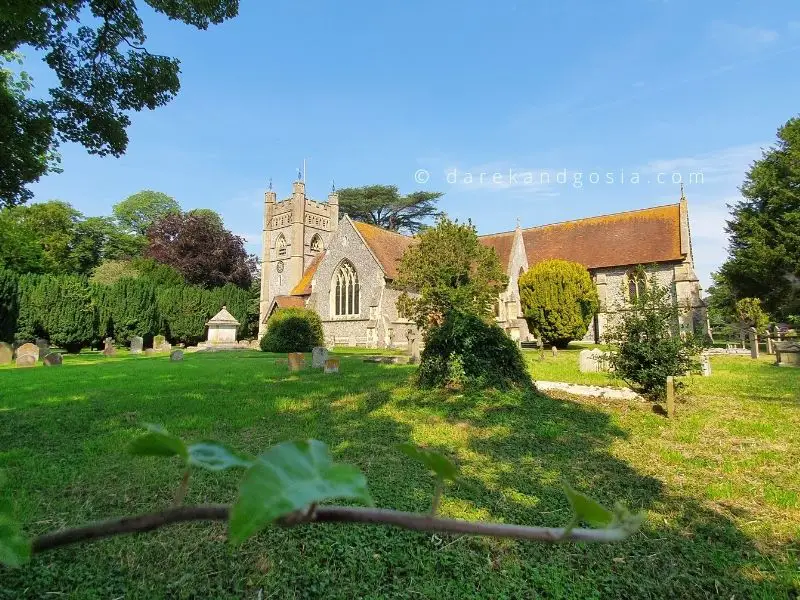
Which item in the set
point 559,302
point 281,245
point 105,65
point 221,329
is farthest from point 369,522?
point 281,245

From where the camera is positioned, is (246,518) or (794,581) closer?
(246,518)

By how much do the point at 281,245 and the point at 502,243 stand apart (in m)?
22.1

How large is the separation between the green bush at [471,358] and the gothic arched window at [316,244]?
3674 cm

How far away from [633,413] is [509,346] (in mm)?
2690

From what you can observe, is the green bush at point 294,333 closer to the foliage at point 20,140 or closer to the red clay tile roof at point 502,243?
the foliage at point 20,140

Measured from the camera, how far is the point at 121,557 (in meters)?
3.05

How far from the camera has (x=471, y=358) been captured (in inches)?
368

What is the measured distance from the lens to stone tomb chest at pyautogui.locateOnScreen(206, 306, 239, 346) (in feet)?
92.9

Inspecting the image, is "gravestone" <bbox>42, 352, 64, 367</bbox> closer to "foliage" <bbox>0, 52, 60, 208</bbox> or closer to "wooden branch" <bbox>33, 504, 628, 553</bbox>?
"foliage" <bbox>0, 52, 60, 208</bbox>

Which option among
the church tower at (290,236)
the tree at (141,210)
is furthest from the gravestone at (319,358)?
the tree at (141,210)

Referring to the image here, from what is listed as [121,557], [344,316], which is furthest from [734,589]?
[344,316]

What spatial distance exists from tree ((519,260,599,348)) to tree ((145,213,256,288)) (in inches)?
1115

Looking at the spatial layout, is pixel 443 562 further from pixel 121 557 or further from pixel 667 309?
pixel 667 309

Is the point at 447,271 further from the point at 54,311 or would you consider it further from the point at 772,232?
the point at 772,232
